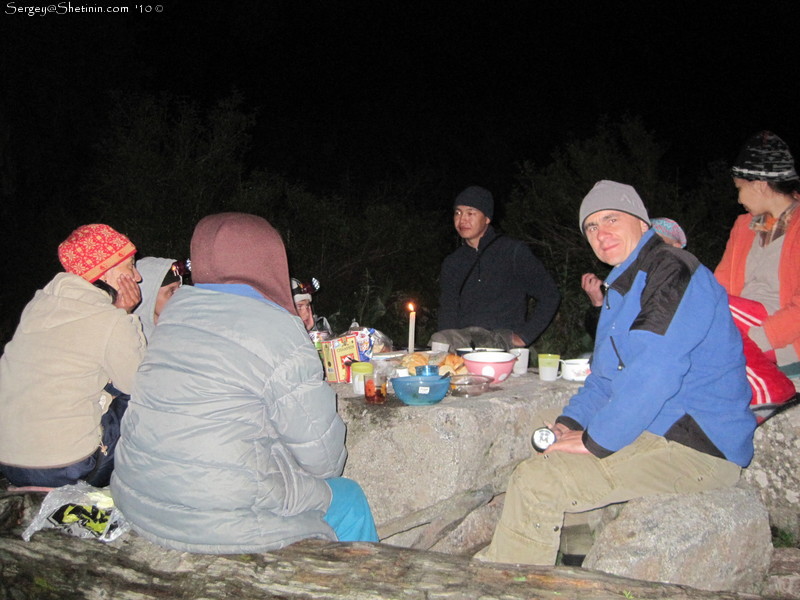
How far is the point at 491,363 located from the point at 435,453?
0.59 meters

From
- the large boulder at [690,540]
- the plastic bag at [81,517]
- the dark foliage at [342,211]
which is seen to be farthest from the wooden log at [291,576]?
the dark foliage at [342,211]

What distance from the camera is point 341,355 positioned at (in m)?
3.36

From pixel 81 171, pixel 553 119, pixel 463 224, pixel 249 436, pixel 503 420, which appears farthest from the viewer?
pixel 553 119

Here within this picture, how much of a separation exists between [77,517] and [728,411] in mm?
2567

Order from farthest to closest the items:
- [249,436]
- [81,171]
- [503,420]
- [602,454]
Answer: [81,171] → [503,420] → [602,454] → [249,436]

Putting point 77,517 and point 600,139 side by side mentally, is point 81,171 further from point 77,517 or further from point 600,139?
point 77,517

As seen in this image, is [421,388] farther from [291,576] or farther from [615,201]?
[615,201]

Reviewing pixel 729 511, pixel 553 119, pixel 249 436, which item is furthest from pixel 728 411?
pixel 553 119

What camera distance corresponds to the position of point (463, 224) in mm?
4352

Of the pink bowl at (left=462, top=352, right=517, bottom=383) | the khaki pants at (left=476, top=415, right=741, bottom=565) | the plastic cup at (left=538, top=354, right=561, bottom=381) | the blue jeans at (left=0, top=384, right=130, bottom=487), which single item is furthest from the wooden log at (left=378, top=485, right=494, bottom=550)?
the blue jeans at (left=0, top=384, right=130, bottom=487)

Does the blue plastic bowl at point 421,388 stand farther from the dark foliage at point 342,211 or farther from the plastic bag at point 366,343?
the dark foliage at point 342,211

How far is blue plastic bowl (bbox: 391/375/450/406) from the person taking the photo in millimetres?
2807

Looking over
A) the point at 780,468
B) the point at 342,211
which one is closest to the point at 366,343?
the point at 780,468

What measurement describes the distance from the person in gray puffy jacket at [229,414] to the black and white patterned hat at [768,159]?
2.65 m
